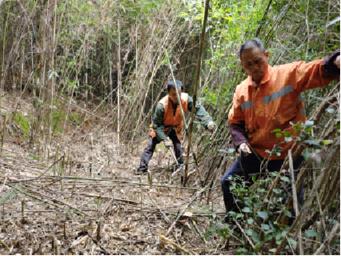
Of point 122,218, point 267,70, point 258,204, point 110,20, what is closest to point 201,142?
point 122,218

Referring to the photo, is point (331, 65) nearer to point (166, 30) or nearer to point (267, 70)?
point (267, 70)

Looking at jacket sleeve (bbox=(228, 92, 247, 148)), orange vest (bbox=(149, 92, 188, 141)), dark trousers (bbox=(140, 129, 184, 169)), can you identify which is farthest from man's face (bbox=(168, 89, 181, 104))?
jacket sleeve (bbox=(228, 92, 247, 148))

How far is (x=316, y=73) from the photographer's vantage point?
2.38 m

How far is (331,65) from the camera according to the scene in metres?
2.27

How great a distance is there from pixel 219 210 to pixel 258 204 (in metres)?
1.08

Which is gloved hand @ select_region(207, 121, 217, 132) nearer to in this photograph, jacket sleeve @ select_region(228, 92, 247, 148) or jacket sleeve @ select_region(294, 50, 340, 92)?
jacket sleeve @ select_region(228, 92, 247, 148)

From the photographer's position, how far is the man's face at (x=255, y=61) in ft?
8.70

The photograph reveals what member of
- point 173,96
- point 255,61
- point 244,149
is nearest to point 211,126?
point 173,96

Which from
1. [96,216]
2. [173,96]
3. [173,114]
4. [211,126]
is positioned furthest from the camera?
[173,114]

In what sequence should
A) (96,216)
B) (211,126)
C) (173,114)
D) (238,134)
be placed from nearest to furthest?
(238,134), (96,216), (211,126), (173,114)

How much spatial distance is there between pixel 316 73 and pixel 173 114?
2.96 m

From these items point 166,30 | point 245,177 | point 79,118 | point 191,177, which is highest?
point 166,30

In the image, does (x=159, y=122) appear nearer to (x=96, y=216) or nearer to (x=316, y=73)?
(x=96, y=216)

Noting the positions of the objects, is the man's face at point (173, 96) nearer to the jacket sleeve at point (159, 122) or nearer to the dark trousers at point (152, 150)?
the jacket sleeve at point (159, 122)
